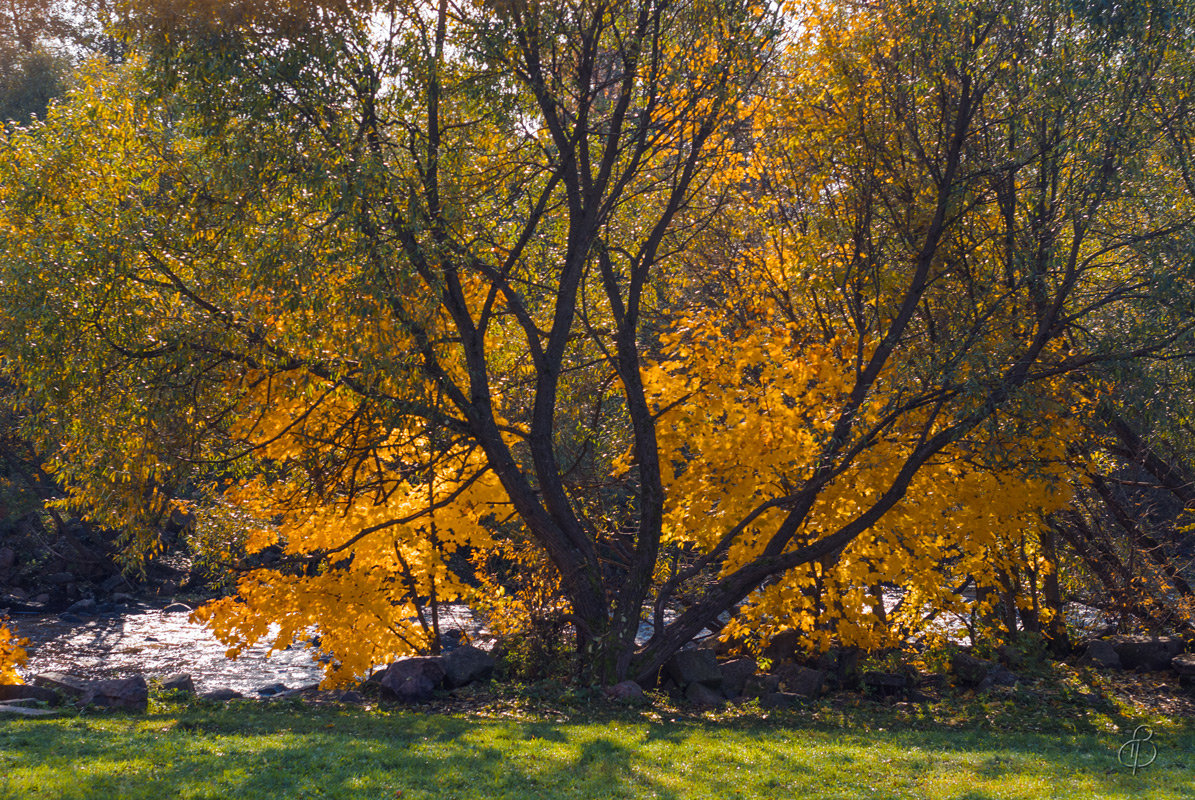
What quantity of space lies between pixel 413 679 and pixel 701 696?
Answer: 13.6 feet

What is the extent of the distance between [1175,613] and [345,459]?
13.4 metres

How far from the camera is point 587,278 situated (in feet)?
49.8

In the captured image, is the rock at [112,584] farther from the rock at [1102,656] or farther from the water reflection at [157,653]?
the rock at [1102,656]

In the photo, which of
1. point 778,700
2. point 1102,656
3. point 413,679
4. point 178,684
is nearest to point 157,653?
point 178,684

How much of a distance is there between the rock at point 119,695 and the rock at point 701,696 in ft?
23.9

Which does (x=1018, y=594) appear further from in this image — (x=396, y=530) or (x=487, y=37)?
(x=487, y=37)

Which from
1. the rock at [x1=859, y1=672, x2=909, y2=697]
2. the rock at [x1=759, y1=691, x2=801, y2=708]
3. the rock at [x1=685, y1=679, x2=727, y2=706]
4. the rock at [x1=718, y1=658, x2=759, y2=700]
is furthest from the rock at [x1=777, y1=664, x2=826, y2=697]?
the rock at [x1=685, y1=679, x2=727, y2=706]

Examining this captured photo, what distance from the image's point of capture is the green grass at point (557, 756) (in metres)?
7.42

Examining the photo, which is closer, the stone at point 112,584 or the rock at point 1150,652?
the rock at point 1150,652

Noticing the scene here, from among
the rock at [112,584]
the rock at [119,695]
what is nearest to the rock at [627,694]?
the rock at [119,695]

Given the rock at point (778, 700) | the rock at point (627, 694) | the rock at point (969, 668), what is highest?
the rock at point (969, 668)

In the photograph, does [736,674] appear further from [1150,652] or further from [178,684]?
[178,684]

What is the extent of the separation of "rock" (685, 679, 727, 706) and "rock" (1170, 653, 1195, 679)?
7924 millimetres

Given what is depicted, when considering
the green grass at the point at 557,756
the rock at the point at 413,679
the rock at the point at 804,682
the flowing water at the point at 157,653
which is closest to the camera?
the green grass at the point at 557,756
